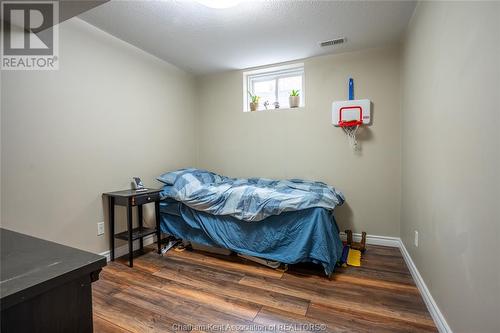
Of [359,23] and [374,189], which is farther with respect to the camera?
[374,189]

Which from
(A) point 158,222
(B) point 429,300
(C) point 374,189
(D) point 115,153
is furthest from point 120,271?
(C) point 374,189

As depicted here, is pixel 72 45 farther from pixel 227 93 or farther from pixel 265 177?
pixel 265 177

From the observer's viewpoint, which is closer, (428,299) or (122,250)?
(428,299)

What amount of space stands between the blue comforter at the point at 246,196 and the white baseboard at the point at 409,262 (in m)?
0.67

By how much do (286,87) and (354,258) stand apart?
2.25m

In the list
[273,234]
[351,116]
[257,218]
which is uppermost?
[351,116]

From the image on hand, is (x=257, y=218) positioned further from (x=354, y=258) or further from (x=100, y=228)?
(x=100, y=228)

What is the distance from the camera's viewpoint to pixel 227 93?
3.50m

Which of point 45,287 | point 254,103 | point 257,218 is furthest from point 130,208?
point 254,103

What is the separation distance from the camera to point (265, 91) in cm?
342

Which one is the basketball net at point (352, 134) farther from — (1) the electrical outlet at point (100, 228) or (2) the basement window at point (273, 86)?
(1) the electrical outlet at point (100, 228)

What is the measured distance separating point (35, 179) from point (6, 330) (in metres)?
1.84
